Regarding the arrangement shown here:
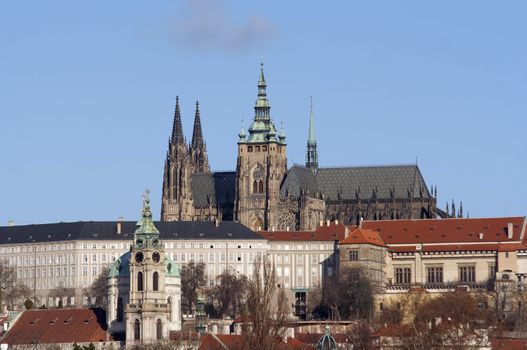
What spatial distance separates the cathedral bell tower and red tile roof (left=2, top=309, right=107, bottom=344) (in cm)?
280

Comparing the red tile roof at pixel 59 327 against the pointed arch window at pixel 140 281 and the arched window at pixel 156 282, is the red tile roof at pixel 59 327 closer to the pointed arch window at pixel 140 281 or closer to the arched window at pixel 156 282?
the pointed arch window at pixel 140 281

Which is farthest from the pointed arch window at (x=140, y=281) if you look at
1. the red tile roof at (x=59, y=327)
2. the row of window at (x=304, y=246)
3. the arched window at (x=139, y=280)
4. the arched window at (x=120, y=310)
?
the row of window at (x=304, y=246)

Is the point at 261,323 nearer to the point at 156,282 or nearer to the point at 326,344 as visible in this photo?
the point at 326,344

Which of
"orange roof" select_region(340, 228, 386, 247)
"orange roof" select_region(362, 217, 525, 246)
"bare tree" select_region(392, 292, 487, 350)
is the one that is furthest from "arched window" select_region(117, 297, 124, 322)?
"orange roof" select_region(362, 217, 525, 246)

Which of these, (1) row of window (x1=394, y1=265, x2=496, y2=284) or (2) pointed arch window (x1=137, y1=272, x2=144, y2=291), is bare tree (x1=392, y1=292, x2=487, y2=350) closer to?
(1) row of window (x1=394, y1=265, x2=496, y2=284)

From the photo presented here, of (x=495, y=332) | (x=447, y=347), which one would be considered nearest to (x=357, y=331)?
(x=495, y=332)

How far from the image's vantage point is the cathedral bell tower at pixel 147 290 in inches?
5113

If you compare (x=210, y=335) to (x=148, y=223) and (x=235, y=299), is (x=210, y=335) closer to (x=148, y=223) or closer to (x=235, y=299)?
(x=148, y=223)

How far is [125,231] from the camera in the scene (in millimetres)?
191625

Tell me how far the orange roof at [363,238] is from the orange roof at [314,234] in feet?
11.6

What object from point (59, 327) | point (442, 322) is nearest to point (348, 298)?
point (59, 327)

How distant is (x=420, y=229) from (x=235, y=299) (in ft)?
70.7

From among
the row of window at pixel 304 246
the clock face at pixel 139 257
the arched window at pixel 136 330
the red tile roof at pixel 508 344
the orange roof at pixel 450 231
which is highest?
the orange roof at pixel 450 231

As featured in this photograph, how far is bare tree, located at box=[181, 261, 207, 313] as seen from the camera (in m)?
172
